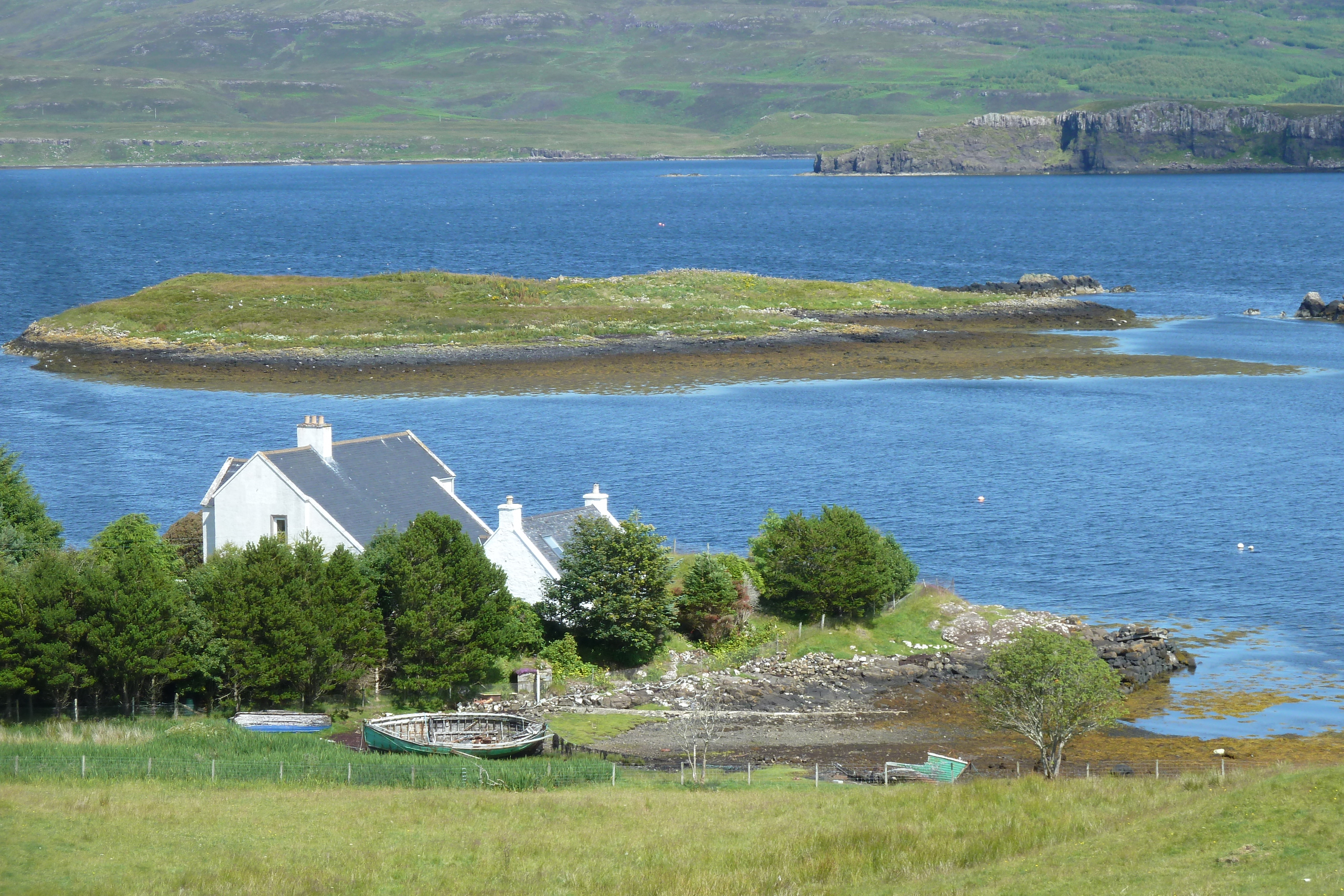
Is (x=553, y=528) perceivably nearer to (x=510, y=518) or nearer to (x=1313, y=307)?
(x=510, y=518)

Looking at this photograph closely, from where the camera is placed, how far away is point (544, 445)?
7812cm

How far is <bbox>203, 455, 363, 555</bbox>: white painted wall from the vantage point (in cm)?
4269

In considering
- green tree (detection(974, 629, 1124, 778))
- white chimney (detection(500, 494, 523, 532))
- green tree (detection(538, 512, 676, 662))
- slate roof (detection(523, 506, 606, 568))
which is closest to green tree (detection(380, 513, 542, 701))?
green tree (detection(538, 512, 676, 662))

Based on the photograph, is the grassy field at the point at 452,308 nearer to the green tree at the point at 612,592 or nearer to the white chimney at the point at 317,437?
the white chimney at the point at 317,437

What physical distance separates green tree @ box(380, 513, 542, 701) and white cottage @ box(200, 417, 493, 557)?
211 cm

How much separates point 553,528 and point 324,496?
7.33 m

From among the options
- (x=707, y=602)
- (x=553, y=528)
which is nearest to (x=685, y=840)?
(x=707, y=602)

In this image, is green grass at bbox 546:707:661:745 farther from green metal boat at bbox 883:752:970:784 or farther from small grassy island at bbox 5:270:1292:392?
small grassy island at bbox 5:270:1292:392

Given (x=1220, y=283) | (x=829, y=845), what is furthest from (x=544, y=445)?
(x=1220, y=283)

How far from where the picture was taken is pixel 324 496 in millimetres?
43625

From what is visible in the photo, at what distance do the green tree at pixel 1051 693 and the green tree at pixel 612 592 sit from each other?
36.6 ft

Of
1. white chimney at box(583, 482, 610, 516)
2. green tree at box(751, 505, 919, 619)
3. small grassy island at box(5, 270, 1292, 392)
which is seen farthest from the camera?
small grassy island at box(5, 270, 1292, 392)

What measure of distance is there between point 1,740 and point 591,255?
523 ft

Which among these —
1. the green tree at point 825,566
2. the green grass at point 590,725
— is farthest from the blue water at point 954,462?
the green grass at point 590,725
